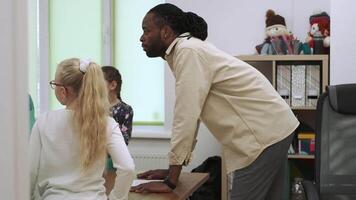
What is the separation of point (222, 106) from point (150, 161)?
2321mm

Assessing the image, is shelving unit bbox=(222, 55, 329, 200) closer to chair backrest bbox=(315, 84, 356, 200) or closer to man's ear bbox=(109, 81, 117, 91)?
man's ear bbox=(109, 81, 117, 91)

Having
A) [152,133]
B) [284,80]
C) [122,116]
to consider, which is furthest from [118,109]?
[284,80]

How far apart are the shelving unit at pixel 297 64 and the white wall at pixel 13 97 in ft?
9.49

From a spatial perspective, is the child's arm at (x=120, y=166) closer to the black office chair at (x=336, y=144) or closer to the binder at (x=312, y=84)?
the black office chair at (x=336, y=144)

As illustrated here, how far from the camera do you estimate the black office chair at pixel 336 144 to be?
1995mm

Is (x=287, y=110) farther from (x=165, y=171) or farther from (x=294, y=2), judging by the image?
(x=294, y=2)

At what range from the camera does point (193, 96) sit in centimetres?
173

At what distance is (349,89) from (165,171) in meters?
0.89

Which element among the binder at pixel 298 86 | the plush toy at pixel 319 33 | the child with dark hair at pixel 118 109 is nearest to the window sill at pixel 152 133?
the child with dark hair at pixel 118 109

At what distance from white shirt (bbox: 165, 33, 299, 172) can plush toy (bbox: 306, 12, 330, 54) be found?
1.70 metres

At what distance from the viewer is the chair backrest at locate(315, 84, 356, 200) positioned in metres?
2.00

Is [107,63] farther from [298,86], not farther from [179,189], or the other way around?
[179,189]

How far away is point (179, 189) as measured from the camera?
189 cm

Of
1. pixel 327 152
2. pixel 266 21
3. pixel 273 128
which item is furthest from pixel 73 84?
pixel 266 21
